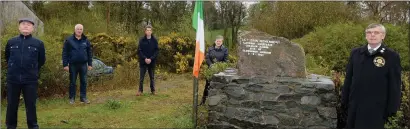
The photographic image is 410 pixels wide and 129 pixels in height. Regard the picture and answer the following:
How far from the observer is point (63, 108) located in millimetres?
7855

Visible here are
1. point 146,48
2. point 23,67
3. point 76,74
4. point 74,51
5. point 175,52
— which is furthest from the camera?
point 175,52

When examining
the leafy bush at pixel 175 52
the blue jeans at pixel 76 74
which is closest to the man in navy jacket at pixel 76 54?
the blue jeans at pixel 76 74

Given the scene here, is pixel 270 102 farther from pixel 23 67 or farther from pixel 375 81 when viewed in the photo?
pixel 23 67

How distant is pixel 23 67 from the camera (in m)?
5.70

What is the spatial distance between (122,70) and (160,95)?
2.53 m

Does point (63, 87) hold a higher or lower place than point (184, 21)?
lower

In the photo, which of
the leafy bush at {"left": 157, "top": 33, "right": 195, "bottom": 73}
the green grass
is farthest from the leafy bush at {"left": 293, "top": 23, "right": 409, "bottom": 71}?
the green grass

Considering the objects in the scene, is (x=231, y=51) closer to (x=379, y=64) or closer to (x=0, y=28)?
(x=0, y=28)

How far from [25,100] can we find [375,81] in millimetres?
4467

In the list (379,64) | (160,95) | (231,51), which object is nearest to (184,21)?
(231,51)

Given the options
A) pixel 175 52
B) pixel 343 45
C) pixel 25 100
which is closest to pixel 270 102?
pixel 25 100

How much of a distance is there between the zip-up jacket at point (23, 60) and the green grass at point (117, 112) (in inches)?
39.9

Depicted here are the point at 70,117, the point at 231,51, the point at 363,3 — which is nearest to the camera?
the point at 70,117

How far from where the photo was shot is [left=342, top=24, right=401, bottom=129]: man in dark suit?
493cm
